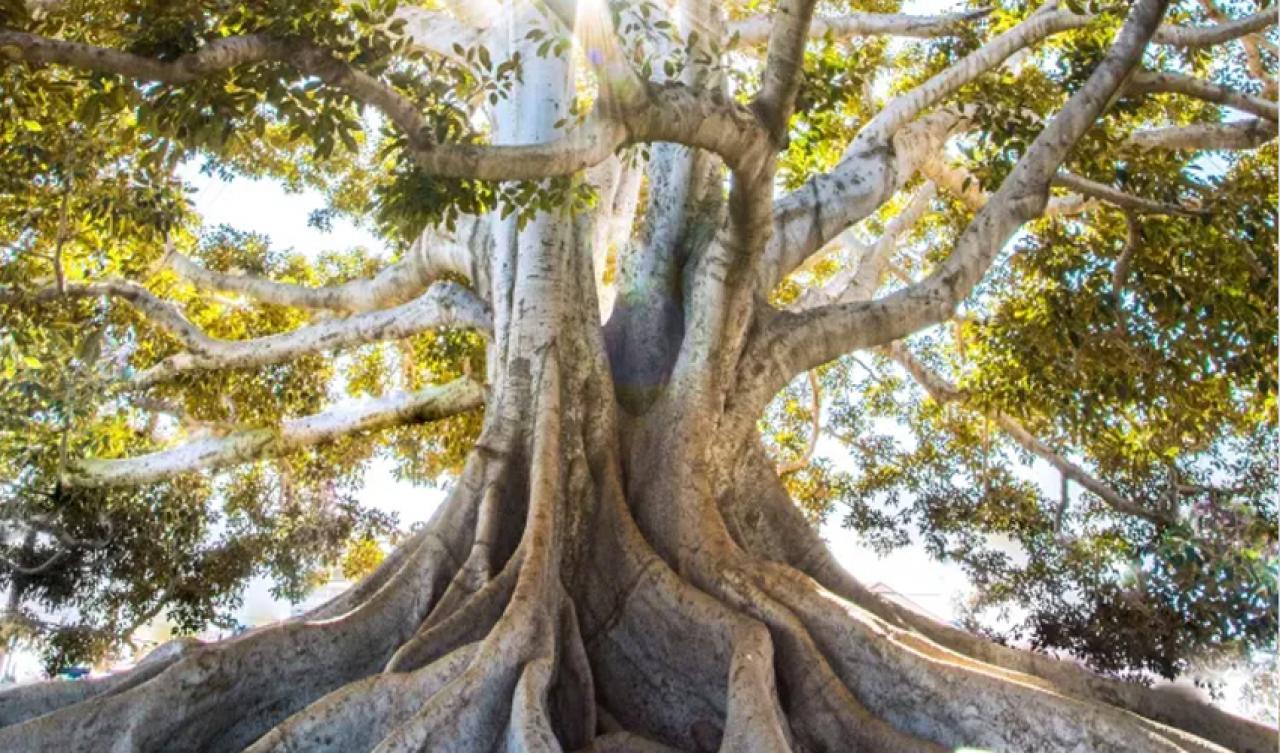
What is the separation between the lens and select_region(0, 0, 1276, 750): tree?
350 cm

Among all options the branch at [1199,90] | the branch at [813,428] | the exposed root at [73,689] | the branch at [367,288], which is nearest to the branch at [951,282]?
the branch at [1199,90]

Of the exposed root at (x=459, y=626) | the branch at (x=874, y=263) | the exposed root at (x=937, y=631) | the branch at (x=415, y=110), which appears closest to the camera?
the branch at (x=415, y=110)

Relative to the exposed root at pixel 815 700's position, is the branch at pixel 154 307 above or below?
above

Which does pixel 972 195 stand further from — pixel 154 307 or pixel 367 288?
pixel 154 307

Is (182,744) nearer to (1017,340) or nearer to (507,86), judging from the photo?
(507,86)

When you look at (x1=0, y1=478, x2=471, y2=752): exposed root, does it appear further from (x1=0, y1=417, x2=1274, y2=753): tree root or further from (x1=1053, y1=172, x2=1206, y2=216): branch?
(x1=1053, y1=172, x2=1206, y2=216): branch

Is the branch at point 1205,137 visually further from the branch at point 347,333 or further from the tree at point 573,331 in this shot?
the branch at point 347,333

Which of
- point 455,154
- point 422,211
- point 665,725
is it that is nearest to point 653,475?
point 665,725

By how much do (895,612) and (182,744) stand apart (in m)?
3.22

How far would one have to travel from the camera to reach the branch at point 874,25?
704cm

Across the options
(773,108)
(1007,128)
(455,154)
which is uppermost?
(1007,128)

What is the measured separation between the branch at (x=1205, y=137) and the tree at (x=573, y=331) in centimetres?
3

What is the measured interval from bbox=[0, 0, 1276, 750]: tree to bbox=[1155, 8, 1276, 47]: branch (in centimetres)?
5

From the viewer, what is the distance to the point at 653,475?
16.3 ft
